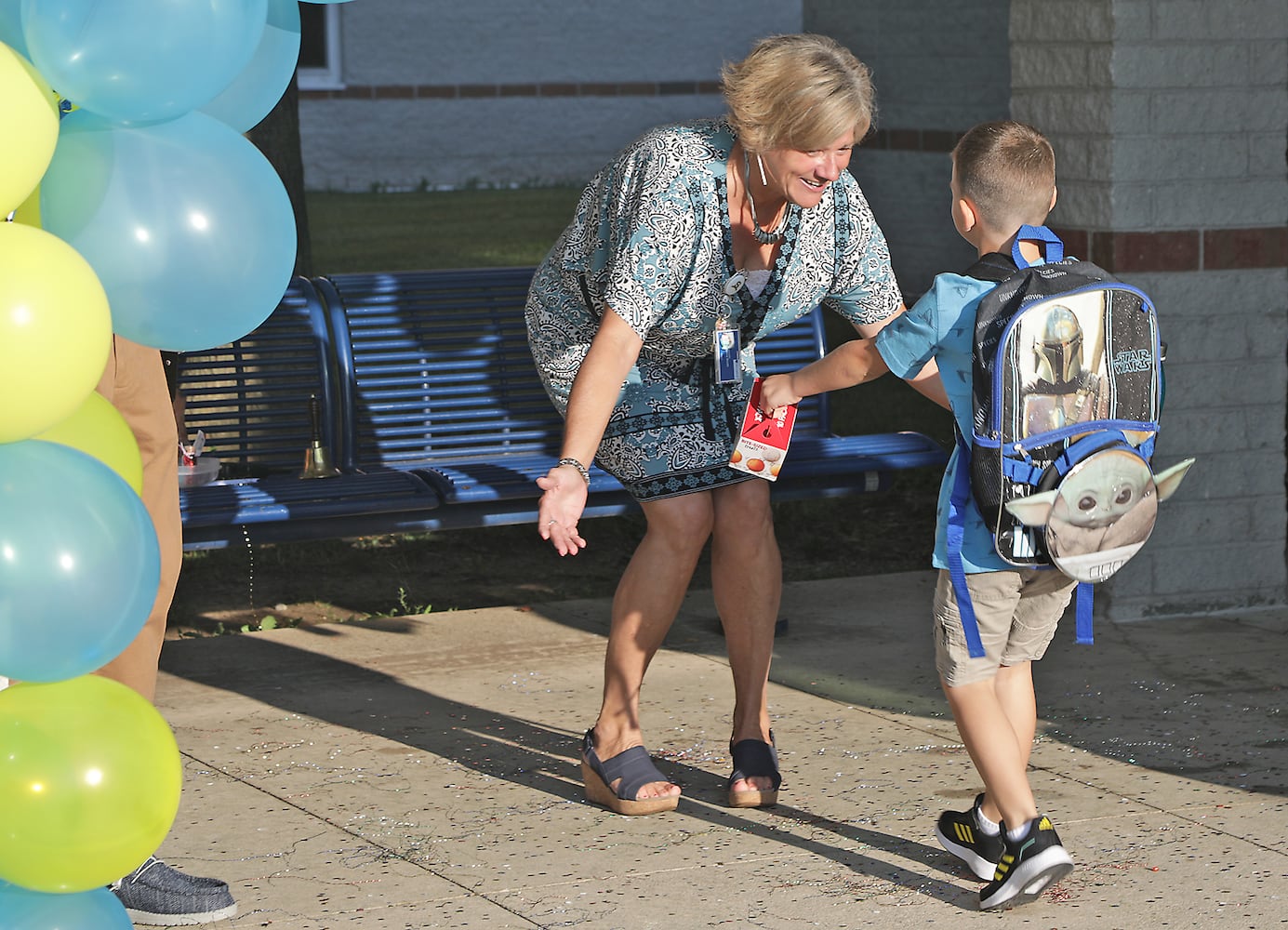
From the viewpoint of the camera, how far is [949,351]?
145 inches

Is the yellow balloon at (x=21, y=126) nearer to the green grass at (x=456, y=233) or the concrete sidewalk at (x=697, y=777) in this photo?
the concrete sidewalk at (x=697, y=777)

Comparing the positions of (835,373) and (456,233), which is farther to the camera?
(456,233)

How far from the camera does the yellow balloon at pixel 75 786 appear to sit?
9.09 feet

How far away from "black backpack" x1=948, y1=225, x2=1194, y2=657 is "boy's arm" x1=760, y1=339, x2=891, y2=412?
26 centimetres

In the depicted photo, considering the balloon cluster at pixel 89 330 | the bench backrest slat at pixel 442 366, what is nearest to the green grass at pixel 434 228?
the bench backrest slat at pixel 442 366

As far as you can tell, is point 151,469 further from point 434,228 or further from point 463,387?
point 434,228

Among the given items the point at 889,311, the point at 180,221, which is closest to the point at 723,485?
the point at 889,311

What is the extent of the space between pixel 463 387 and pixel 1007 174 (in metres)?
2.97

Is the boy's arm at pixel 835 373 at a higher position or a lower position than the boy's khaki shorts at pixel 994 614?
higher

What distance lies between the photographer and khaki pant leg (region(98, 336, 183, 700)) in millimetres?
3721

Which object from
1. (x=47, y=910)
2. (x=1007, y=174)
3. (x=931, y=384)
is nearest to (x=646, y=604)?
(x=931, y=384)

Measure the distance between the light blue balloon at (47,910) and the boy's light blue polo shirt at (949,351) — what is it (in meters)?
1.71

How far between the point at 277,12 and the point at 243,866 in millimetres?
1768

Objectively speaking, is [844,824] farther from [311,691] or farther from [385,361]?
[385,361]
